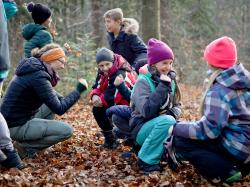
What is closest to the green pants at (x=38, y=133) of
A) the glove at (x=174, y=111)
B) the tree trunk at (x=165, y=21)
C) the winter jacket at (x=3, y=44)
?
the winter jacket at (x=3, y=44)

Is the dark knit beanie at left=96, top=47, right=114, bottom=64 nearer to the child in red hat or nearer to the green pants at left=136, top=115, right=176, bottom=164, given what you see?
the green pants at left=136, top=115, right=176, bottom=164

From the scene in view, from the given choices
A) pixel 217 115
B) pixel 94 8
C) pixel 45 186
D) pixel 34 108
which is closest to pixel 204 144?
pixel 217 115

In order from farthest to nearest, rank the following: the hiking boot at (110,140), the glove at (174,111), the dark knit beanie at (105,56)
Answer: the hiking boot at (110,140) < the dark knit beanie at (105,56) < the glove at (174,111)

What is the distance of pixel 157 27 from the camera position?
50.4 ft

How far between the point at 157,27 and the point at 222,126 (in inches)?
418

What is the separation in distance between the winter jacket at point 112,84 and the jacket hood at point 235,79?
2033mm

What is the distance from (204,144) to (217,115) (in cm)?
47

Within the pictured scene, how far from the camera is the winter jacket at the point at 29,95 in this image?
6.31 m

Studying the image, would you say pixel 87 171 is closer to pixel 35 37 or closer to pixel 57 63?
pixel 57 63

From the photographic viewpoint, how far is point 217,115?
16.5 ft

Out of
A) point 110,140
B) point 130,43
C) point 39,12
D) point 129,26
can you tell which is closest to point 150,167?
point 110,140

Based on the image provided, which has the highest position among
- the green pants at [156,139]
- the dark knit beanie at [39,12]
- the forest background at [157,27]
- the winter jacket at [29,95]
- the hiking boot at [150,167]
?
the dark knit beanie at [39,12]

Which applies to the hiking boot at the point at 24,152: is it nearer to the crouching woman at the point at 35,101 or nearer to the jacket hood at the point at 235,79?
the crouching woman at the point at 35,101

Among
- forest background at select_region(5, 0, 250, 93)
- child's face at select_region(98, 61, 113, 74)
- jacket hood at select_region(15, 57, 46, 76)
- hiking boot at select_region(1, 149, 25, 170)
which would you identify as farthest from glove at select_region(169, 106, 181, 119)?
forest background at select_region(5, 0, 250, 93)
